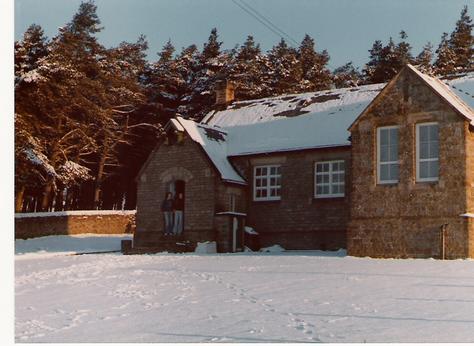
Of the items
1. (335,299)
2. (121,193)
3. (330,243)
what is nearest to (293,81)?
(121,193)

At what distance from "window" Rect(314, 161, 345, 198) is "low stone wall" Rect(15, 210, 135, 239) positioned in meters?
10.7

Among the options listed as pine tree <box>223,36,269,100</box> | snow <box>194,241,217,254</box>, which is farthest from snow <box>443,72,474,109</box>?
pine tree <box>223,36,269,100</box>

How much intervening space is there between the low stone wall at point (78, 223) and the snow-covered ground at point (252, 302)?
9233 millimetres

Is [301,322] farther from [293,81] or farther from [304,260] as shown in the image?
[293,81]

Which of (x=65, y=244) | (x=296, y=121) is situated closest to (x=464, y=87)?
(x=296, y=121)

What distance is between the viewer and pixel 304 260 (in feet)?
59.4

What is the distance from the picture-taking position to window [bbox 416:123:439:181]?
734 inches

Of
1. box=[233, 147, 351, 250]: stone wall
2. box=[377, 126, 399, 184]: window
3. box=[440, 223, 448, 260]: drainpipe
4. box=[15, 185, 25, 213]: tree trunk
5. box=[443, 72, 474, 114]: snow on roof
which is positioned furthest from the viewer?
box=[233, 147, 351, 250]: stone wall

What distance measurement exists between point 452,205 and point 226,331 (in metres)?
11.1

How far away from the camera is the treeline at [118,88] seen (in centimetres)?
1988

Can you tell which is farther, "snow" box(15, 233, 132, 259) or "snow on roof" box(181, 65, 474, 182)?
"snow on roof" box(181, 65, 474, 182)

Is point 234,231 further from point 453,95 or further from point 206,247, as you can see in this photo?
point 453,95

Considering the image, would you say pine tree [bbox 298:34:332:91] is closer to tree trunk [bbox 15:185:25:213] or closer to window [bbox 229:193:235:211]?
window [bbox 229:193:235:211]

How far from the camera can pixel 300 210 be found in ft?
79.8
